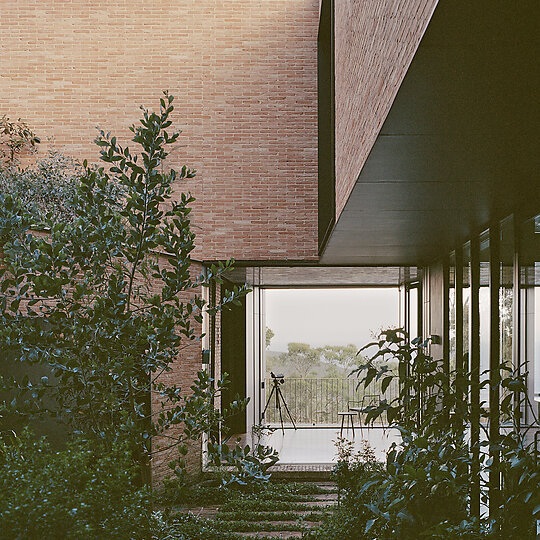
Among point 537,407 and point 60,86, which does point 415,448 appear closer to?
point 537,407

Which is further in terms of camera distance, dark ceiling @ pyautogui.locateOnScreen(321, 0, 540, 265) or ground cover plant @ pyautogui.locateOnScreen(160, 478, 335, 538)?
ground cover plant @ pyautogui.locateOnScreen(160, 478, 335, 538)

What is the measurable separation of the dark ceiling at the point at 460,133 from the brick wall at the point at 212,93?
4649 millimetres

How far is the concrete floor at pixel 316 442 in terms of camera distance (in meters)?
12.6

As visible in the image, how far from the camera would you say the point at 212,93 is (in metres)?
11.6

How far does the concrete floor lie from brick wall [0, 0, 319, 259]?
11.2 ft

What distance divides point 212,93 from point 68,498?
875cm

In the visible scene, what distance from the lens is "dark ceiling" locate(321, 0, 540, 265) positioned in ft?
7.04

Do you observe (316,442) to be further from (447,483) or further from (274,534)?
(447,483)

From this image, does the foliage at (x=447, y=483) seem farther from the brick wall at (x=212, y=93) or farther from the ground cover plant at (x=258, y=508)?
the brick wall at (x=212, y=93)

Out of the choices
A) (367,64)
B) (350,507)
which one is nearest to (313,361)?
(350,507)

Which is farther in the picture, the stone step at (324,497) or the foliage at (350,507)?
the stone step at (324,497)

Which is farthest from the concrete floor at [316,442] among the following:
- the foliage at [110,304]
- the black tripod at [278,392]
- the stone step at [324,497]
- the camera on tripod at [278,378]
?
the foliage at [110,304]

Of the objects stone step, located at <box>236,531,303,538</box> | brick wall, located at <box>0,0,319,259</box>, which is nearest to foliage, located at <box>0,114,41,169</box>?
brick wall, located at <box>0,0,319,259</box>

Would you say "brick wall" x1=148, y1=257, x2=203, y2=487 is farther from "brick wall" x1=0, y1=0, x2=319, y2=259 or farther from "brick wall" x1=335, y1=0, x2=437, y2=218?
"brick wall" x1=335, y1=0, x2=437, y2=218
